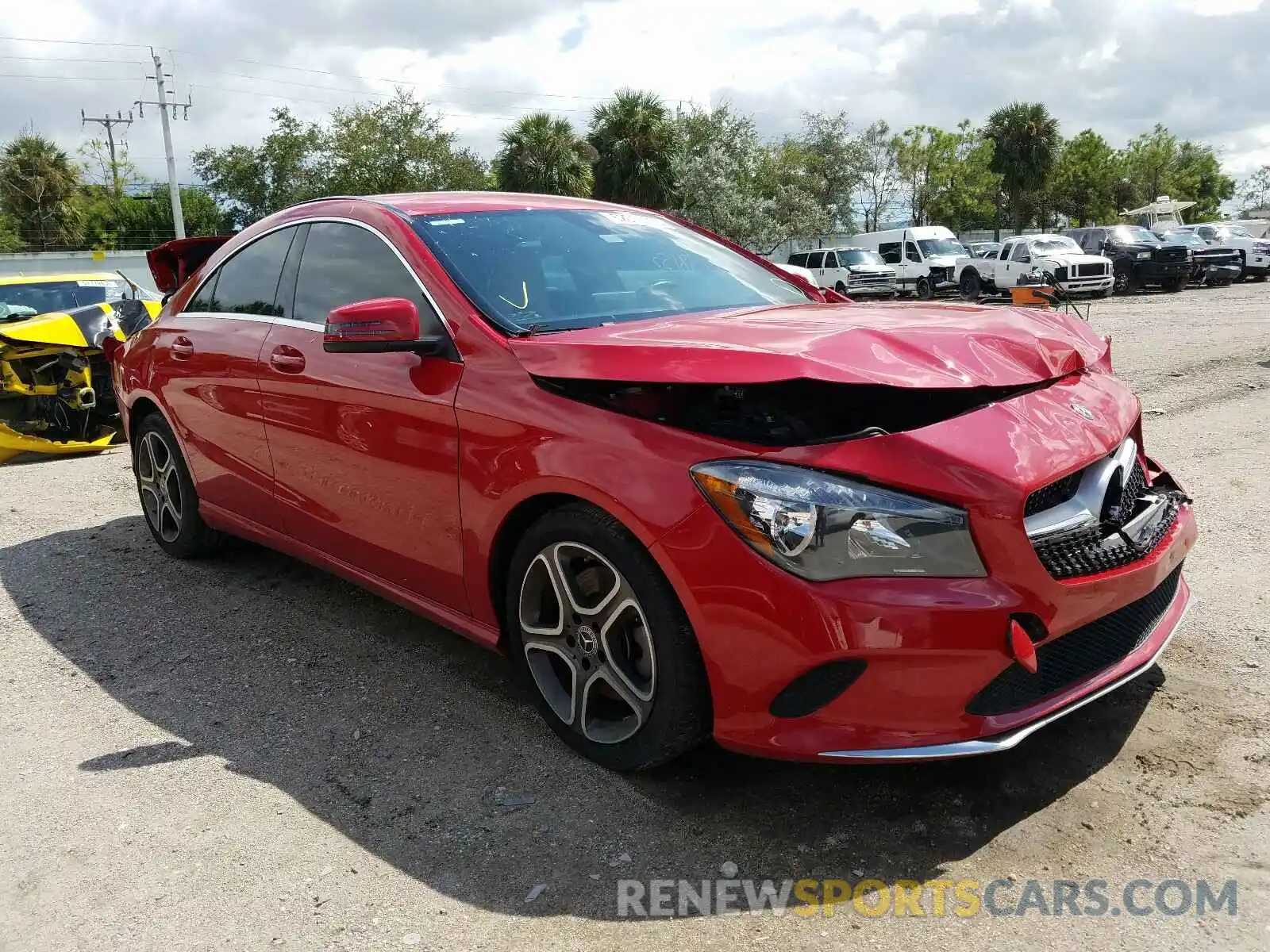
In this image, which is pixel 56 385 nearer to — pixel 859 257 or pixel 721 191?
pixel 859 257

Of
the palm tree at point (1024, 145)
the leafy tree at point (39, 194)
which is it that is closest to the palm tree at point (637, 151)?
the palm tree at point (1024, 145)

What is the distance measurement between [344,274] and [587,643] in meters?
Answer: 1.75

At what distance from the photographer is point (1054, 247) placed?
26.6 meters

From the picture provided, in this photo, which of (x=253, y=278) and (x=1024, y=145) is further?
(x=1024, y=145)

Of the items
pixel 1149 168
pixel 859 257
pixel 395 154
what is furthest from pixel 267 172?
pixel 1149 168

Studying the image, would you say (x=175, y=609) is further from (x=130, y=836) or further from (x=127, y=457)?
(x=127, y=457)

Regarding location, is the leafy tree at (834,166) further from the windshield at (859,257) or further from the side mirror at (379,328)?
the side mirror at (379,328)

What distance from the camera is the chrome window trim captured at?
3.19 meters

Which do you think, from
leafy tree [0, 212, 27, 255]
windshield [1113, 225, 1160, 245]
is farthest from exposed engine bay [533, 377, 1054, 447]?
leafy tree [0, 212, 27, 255]

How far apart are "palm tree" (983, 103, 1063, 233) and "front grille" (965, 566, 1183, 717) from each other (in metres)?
54.1

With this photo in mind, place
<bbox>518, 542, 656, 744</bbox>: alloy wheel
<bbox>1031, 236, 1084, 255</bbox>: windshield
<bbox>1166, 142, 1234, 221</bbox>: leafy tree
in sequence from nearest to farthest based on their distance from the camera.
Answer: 1. <bbox>518, 542, 656, 744</bbox>: alloy wheel
2. <bbox>1031, 236, 1084, 255</bbox>: windshield
3. <bbox>1166, 142, 1234, 221</bbox>: leafy tree

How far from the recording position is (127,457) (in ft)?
26.6

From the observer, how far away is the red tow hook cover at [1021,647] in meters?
2.25

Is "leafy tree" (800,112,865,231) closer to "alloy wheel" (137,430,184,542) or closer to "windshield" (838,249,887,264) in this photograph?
"windshield" (838,249,887,264)
